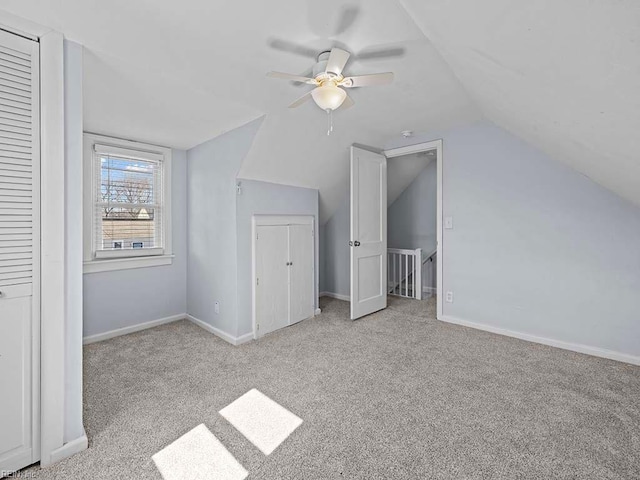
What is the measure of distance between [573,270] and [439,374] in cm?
168

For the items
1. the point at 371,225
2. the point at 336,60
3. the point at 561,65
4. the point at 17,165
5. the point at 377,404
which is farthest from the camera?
the point at 371,225

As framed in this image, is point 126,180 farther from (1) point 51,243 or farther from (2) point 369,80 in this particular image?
(2) point 369,80

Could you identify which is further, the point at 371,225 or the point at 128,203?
the point at 371,225

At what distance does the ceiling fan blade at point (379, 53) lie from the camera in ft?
5.80

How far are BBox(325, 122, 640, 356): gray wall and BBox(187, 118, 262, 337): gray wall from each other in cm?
225

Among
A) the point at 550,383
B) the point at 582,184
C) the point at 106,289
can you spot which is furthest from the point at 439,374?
the point at 106,289

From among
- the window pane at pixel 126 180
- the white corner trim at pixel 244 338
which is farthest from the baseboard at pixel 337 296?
the window pane at pixel 126 180

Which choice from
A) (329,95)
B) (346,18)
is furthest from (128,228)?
(346,18)

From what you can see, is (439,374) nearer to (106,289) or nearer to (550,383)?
(550,383)

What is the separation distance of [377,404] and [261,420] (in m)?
0.74

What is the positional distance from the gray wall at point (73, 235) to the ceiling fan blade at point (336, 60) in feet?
4.42

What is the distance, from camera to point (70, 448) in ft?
4.98

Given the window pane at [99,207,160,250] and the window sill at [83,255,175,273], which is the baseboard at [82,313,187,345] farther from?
the window pane at [99,207,160,250]

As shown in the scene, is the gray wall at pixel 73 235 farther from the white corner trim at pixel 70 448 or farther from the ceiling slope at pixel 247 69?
the ceiling slope at pixel 247 69
